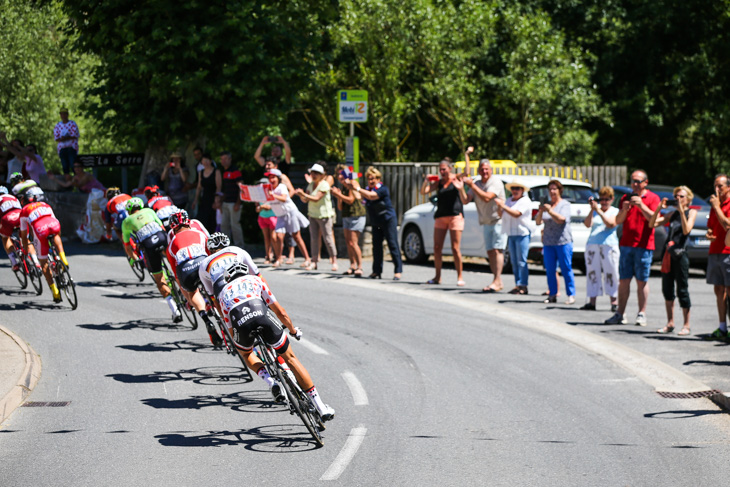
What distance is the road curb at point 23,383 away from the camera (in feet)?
29.7

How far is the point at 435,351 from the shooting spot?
12.0 meters

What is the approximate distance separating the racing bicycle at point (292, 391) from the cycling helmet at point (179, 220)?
327 cm

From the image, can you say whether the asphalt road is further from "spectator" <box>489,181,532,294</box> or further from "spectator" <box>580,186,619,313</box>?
"spectator" <box>489,181,532,294</box>

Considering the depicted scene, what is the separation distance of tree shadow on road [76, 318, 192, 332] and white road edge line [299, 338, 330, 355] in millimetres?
1775

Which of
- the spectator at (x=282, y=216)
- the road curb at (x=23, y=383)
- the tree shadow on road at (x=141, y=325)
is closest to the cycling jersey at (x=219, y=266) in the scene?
the road curb at (x=23, y=383)

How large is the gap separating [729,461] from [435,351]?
4786mm

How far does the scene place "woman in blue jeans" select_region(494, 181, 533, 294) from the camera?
16.2 metres

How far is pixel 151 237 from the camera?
42.9 ft

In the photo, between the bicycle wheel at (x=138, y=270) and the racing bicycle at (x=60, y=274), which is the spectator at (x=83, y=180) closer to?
the bicycle wheel at (x=138, y=270)

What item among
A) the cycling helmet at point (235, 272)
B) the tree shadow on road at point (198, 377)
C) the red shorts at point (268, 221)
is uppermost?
the cycling helmet at point (235, 272)

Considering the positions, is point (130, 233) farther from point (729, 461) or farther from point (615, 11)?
point (615, 11)

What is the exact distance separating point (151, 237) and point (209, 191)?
23.6ft

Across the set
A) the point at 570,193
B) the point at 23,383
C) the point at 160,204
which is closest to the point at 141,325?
the point at 160,204

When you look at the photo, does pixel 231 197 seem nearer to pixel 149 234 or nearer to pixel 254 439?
pixel 149 234
